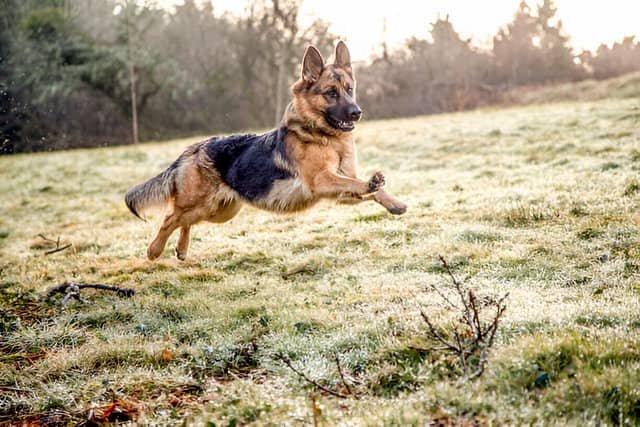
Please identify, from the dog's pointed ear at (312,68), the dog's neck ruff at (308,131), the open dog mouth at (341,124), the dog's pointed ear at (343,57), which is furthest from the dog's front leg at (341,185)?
the dog's pointed ear at (343,57)

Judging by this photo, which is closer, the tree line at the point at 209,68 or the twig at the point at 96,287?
the twig at the point at 96,287

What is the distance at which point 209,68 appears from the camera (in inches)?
1512

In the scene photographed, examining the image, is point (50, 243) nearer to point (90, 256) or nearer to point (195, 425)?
point (90, 256)

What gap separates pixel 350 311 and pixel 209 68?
35.7m

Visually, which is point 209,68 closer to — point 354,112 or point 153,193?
point 153,193

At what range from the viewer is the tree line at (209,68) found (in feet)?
106

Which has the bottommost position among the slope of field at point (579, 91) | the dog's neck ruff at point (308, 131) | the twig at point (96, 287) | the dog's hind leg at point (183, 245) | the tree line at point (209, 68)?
the twig at point (96, 287)

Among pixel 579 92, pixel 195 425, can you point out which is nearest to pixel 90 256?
pixel 195 425

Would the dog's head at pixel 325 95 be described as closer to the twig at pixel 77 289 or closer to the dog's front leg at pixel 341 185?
the dog's front leg at pixel 341 185

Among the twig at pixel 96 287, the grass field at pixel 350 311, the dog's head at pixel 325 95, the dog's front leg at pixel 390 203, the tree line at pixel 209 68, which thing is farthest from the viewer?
the tree line at pixel 209 68

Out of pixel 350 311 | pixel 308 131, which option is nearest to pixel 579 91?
pixel 308 131

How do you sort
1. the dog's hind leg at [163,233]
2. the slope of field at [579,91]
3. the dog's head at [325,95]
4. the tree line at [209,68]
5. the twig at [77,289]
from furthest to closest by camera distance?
the tree line at [209,68] → the slope of field at [579,91] → the dog's hind leg at [163,233] → the dog's head at [325,95] → the twig at [77,289]

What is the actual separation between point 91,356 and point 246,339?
1.31m

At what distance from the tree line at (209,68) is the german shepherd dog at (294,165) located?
26054 millimetres
